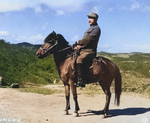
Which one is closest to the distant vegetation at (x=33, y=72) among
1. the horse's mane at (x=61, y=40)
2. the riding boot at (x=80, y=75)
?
the riding boot at (x=80, y=75)

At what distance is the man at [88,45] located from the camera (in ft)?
21.5

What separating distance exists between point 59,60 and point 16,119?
2.22 metres

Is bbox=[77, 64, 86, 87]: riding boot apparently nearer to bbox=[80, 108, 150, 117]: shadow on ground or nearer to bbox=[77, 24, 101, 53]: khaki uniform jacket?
bbox=[77, 24, 101, 53]: khaki uniform jacket

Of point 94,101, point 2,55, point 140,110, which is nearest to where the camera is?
point 140,110

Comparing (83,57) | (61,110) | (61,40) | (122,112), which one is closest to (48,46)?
(61,40)

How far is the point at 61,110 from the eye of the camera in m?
7.81

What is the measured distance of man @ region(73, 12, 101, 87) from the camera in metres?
6.55

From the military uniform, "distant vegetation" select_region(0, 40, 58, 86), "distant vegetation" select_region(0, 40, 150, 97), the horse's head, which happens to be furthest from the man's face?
"distant vegetation" select_region(0, 40, 58, 86)

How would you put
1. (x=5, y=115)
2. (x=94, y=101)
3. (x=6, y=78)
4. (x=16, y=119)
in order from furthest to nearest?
(x=6, y=78) < (x=94, y=101) < (x=5, y=115) < (x=16, y=119)

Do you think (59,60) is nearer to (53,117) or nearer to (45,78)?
(53,117)

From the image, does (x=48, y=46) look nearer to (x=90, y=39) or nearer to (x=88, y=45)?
(x=88, y=45)

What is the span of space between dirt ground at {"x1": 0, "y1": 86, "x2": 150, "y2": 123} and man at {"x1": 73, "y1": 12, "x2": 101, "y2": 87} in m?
1.24

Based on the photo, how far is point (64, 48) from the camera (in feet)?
23.2

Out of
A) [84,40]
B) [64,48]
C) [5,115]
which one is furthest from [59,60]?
[5,115]
